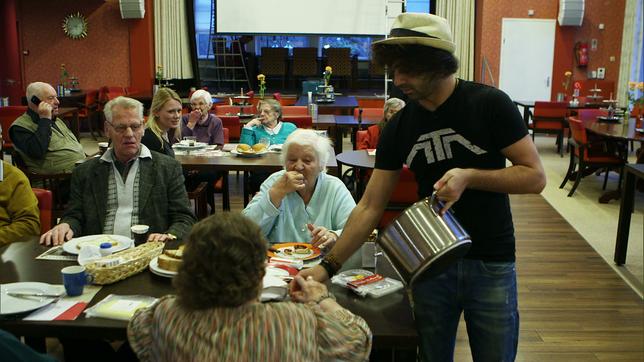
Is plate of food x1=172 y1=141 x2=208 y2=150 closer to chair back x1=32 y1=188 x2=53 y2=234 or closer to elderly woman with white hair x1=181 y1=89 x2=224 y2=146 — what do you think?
elderly woman with white hair x1=181 y1=89 x2=224 y2=146

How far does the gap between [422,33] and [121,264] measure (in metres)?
1.14

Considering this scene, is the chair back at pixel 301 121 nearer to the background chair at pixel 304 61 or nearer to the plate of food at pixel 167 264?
the plate of food at pixel 167 264

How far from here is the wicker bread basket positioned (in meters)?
1.96

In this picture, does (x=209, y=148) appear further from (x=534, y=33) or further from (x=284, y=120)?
(x=534, y=33)

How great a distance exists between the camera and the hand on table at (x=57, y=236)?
2.38 m

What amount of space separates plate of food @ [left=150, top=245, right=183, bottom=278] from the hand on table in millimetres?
518

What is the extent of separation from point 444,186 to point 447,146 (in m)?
0.22

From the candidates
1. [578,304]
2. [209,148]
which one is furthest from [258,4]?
[578,304]

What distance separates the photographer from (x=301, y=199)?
2.67 metres

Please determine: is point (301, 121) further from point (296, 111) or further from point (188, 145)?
point (188, 145)

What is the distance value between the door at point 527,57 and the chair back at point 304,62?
376cm

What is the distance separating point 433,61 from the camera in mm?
1659

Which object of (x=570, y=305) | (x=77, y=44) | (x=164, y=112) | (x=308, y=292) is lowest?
(x=570, y=305)

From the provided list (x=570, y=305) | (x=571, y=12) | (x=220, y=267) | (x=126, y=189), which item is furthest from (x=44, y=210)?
(x=571, y=12)
